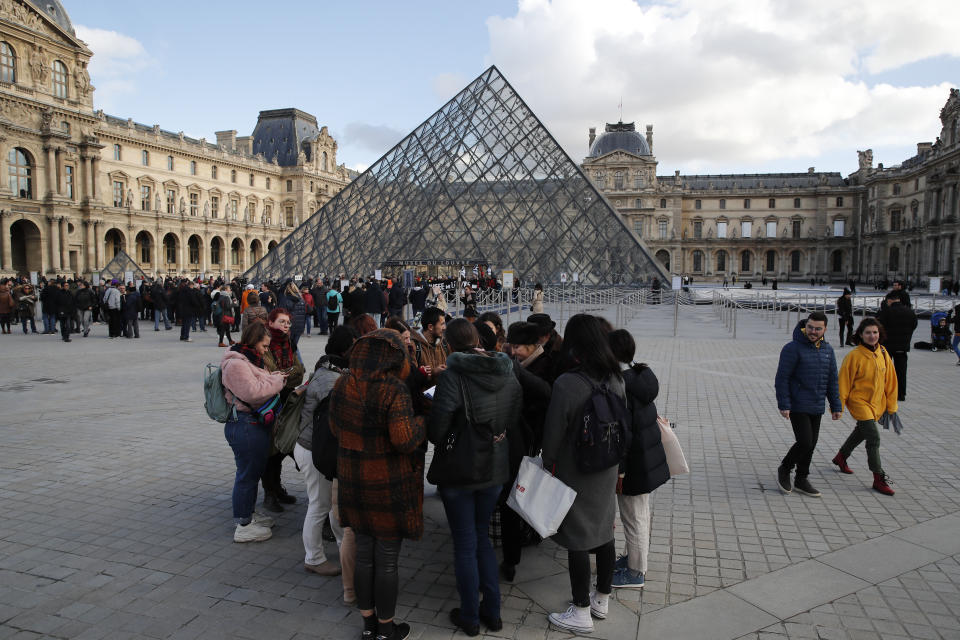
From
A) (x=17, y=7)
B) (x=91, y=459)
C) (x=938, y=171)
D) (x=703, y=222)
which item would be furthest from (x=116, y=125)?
(x=938, y=171)

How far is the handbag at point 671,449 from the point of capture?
315 cm

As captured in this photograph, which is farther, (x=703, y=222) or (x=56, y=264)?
(x=703, y=222)

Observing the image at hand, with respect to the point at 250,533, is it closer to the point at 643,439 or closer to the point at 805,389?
the point at 643,439

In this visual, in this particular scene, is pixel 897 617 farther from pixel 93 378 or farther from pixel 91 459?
pixel 93 378

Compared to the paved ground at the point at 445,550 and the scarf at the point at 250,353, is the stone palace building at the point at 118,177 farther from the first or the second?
the scarf at the point at 250,353

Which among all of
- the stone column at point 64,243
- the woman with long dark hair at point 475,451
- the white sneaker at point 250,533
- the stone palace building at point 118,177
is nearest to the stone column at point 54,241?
the stone palace building at point 118,177

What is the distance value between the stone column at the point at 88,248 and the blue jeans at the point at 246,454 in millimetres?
40461

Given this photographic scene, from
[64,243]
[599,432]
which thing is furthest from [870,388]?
[64,243]

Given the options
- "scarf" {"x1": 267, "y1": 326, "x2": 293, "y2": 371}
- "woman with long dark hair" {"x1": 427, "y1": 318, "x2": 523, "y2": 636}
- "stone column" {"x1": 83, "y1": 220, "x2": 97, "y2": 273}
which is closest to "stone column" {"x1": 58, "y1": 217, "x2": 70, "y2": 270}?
"stone column" {"x1": 83, "y1": 220, "x2": 97, "y2": 273}

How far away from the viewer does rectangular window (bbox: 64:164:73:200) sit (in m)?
35.8

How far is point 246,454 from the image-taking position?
3.47 meters

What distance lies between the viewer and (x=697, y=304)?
26.6m

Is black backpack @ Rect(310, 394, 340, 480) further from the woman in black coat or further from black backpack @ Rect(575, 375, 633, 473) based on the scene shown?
the woman in black coat

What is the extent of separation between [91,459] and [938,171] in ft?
193
